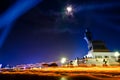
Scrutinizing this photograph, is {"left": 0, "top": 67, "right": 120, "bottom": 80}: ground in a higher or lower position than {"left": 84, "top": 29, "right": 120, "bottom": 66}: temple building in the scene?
lower

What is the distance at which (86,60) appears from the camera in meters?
67.4

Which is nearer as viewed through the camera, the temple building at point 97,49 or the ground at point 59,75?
the ground at point 59,75

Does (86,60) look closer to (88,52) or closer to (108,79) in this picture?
(88,52)

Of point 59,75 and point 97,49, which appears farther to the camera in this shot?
point 97,49

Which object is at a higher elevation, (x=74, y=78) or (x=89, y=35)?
(x=89, y=35)

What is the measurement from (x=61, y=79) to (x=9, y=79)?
379cm

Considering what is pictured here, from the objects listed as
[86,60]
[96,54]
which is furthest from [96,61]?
[96,54]

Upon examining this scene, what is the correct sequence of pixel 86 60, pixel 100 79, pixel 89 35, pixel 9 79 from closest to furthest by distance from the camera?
pixel 9 79
pixel 100 79
pixel 86 60
pixel 89 35

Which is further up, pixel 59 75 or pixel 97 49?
pixel 97 49

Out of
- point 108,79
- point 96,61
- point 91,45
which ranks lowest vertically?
point 108,79

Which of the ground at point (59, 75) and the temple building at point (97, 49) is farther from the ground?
the temple building at point (97, 49)

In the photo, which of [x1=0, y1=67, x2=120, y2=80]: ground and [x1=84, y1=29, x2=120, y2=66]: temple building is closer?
[x1=0, y1=67, x2=120, y2=80]: ground

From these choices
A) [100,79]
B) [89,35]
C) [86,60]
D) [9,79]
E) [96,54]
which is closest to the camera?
[9,79]

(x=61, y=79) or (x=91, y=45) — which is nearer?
(x=61, y=79)
